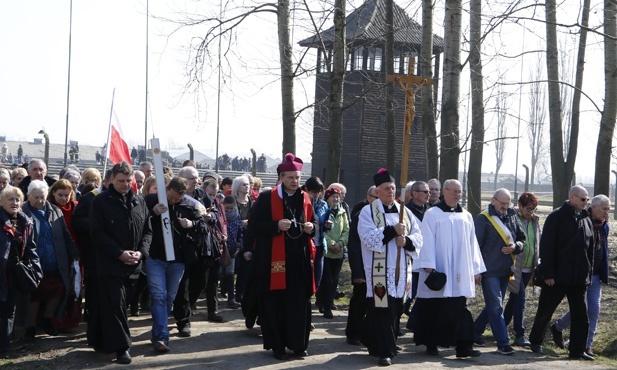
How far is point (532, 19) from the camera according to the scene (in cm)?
1333

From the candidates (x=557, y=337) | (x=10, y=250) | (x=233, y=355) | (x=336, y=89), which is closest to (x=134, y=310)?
(x=233, y=355)

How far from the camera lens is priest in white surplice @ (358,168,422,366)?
9164mm

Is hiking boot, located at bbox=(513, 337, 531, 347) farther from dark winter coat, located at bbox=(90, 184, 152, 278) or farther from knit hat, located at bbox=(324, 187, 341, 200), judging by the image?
dark winter coat, located at bbox=(90, 184, 152, 278)

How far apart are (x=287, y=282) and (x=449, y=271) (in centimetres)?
186

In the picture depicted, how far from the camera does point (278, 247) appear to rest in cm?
934

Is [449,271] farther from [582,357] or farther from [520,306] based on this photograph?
[582,357]

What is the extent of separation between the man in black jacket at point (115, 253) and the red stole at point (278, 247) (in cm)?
148

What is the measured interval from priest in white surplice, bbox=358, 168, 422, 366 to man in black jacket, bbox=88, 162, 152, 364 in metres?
2.48

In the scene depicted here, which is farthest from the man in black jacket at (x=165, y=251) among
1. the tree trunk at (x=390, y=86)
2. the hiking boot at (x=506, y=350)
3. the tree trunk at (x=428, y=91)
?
the tree trunk at (x=390, y=86)

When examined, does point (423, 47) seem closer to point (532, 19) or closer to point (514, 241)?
point (532, 19)

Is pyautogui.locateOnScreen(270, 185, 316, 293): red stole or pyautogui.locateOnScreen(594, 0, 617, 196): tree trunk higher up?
pyautogui.locateOnScreen(594, 0, 617, 196): tree trunk

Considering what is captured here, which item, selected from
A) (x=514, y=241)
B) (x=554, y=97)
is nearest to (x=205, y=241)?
(x=514, y=241)

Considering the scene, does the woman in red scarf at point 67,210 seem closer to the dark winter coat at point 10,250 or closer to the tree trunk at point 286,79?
the dark winter coat at point 10,250

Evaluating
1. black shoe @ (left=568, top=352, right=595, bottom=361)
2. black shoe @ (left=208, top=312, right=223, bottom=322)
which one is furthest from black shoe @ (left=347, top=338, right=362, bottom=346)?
black shoe @ (left=568, top=352, right=595, bottom=361)
